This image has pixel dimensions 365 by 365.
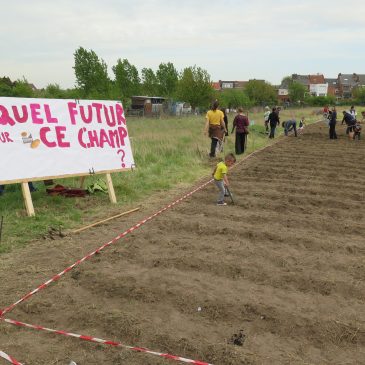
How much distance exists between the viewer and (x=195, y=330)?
11.6 ft

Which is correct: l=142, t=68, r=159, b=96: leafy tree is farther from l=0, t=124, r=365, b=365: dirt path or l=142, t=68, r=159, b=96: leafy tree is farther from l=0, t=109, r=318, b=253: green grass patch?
l=0, t=124, r=365, b=365: dirt path

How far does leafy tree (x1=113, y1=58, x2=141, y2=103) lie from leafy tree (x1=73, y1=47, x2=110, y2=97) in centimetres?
1328

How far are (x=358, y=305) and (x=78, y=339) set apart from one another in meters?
2.68

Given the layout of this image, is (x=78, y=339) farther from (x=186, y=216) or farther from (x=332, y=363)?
(x=186, y=216)

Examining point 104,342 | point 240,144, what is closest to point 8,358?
point 104,342

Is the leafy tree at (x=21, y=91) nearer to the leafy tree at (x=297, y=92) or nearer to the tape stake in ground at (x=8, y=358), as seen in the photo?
the tape stake in ground at (x=8, y=358)

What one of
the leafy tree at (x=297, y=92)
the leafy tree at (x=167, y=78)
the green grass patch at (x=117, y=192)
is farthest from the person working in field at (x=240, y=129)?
the leafy tree at (x=297, y=92)

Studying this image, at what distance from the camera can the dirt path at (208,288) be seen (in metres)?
3.31

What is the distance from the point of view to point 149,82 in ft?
198

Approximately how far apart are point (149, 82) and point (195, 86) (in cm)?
1606

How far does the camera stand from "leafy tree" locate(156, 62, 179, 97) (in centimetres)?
5841

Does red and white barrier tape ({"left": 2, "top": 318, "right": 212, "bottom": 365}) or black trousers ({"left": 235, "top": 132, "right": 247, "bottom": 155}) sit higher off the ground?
red and white barrier tape ({"left": 2, "top": 318, "right": 212, "bottom": 365})

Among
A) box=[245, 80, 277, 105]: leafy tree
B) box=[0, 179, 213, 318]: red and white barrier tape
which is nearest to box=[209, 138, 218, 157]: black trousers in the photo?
box=[0, 179, 213, 318]: red and white barrier tape

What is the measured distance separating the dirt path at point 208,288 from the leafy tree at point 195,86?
4029cm
